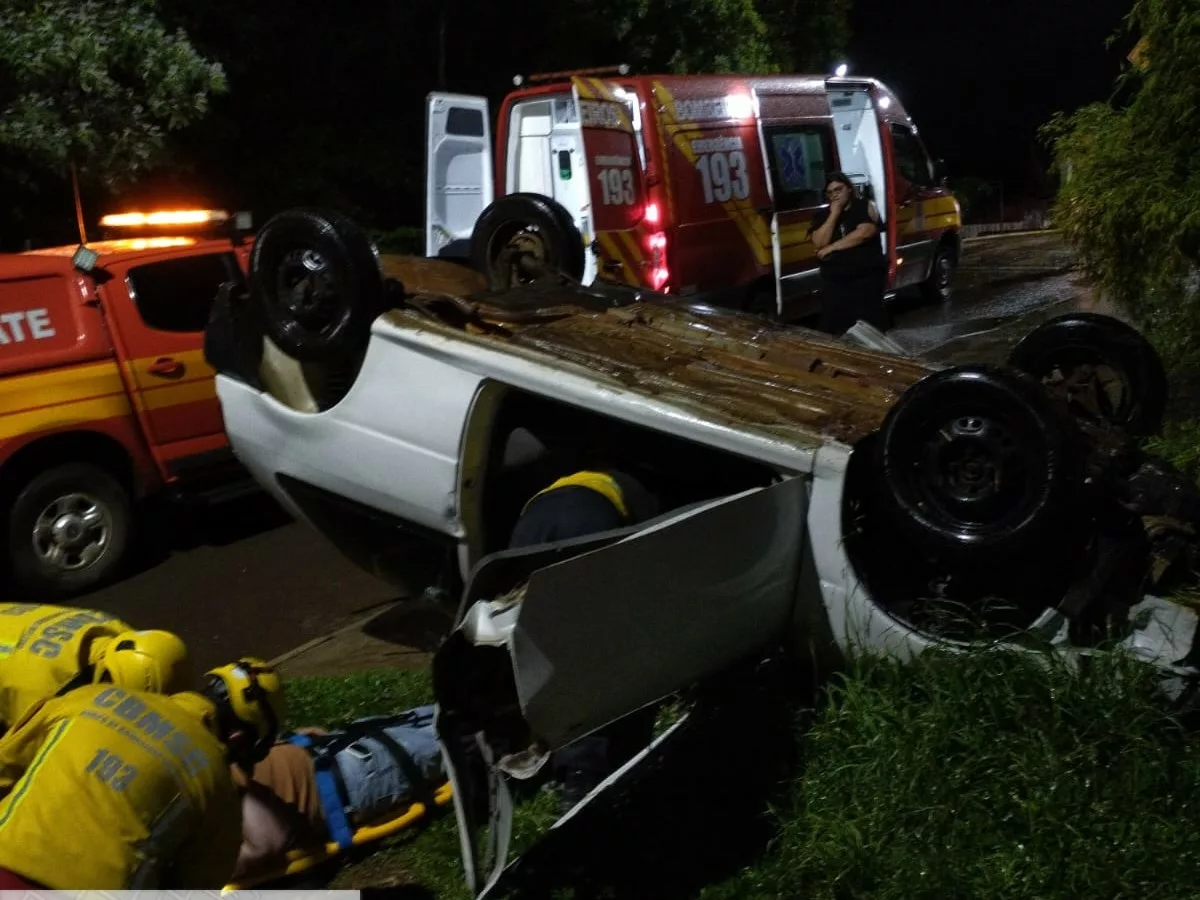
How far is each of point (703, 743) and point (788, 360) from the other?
1283 millimetres

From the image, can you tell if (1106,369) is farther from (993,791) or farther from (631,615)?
(631,615)

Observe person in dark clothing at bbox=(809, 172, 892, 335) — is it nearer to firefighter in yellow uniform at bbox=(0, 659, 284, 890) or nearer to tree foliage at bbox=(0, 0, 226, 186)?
tree foliage at bbox=(0, 0, 226, 186)

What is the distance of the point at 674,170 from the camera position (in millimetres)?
8617

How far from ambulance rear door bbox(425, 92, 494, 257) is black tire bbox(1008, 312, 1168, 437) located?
5.59 m

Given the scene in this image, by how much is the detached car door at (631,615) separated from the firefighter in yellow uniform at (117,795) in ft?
1.98

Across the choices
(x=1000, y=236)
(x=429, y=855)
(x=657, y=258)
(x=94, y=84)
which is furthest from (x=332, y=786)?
(x=1000, y=236)

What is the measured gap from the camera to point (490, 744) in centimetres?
290

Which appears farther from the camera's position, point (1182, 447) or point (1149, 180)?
point (1149, 180)

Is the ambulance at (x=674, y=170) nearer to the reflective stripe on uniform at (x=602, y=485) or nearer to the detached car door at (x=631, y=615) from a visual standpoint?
the reflective stripe on uniform at (x=602, y=485)

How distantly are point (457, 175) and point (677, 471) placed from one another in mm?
5758

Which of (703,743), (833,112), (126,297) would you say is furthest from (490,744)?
(833,112)

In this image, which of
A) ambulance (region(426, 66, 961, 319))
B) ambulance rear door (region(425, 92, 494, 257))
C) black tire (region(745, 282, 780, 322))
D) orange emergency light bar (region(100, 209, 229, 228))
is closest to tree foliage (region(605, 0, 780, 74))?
ambulance (region(426, 66, 961, 319))

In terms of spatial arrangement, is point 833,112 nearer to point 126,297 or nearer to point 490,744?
point 126,297

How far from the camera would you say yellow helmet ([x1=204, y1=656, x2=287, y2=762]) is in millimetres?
2518
